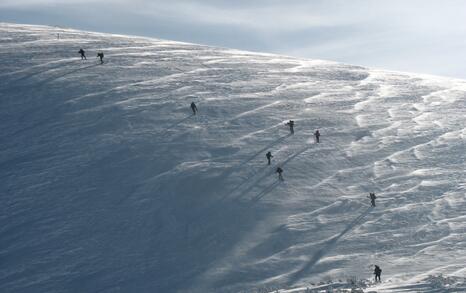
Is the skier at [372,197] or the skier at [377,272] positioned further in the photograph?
the skier at [372,197]

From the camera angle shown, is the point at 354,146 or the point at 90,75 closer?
the point at 354,146

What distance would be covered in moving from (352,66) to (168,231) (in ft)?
110

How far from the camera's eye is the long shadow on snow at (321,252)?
75.0 ft

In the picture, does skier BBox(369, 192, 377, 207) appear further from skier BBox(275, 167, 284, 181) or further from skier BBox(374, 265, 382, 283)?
skier BBox(374, 265, 382, 283)

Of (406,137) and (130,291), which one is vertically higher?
(406,137)

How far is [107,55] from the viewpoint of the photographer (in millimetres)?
50688

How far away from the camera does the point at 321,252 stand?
2484 centimetres

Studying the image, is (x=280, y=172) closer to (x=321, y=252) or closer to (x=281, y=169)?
(x=281, y=169)

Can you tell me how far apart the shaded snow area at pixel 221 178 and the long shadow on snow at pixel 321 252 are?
0.08m

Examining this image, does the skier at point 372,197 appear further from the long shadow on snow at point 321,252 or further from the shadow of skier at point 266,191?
the shadow of skier at point 266,191

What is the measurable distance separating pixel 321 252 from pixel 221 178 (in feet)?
25.7

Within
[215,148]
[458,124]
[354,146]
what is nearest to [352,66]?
[458,124]

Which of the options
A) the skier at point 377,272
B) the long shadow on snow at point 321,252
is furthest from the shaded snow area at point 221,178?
the skier at point 377,272

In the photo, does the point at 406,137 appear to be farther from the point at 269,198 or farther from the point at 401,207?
the point at 269,198
